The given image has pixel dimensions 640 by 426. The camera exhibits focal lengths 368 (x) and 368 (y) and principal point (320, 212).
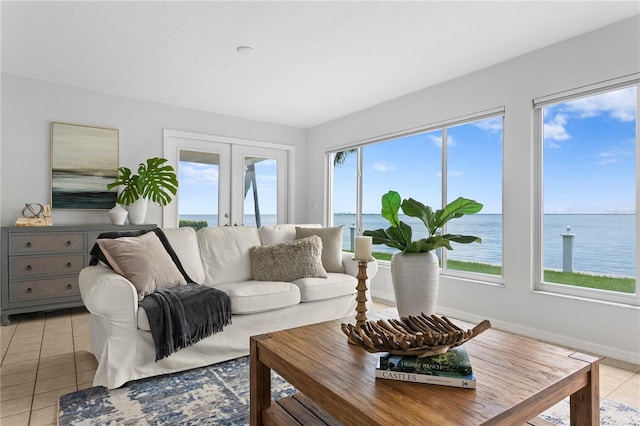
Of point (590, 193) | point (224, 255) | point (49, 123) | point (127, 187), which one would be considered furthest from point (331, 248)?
A: point (49, 123)

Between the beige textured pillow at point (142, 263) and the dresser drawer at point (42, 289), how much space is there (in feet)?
5.53

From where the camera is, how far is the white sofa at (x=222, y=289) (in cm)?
211

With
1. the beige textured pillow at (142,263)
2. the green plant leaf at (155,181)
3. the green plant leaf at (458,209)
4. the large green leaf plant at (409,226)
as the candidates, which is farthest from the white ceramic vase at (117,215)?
the green plant leaf at (458,209)

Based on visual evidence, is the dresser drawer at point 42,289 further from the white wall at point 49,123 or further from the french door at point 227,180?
the french door at point 227,180

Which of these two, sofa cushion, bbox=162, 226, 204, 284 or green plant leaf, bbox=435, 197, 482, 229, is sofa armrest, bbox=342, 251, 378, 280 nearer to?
green plant leaf, bbox=435, 197, 482, 229

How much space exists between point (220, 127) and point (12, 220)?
261 centimetres

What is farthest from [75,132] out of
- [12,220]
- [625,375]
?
[625,375]

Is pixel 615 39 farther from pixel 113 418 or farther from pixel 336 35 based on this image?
pixel 113 418

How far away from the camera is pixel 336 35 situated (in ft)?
9.69

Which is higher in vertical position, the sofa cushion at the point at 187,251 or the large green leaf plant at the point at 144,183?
the large green leaf plant at the point at 144,183

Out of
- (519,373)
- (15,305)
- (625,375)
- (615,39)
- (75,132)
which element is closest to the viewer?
(519,373)

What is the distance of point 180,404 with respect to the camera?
196 cm

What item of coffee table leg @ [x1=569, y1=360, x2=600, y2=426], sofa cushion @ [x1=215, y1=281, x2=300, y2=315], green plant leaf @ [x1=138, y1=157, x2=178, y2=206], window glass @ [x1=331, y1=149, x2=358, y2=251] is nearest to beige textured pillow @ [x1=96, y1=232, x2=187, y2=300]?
sofa cushion @ [x1=215, y1=281, x2=300, y2=315]

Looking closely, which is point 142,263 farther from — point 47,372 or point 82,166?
point 82,166
